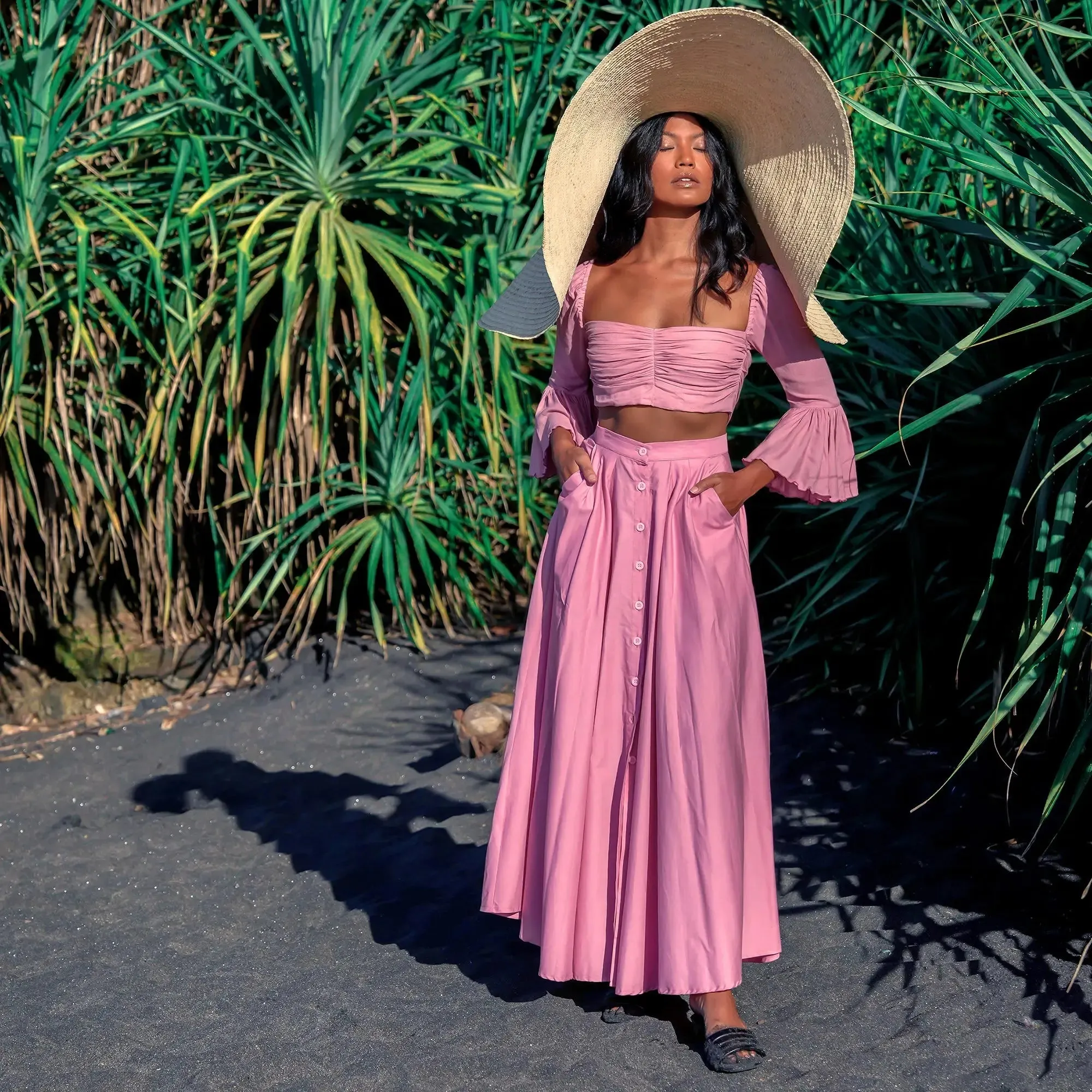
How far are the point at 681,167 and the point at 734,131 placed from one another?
135 mm

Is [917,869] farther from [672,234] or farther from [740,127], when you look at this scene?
[740,127]

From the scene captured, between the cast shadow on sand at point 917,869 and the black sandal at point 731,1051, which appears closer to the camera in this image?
the black sandal at point 731,1051

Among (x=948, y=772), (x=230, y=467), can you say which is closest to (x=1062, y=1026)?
(x=948, y=772)

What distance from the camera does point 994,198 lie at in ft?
15.5

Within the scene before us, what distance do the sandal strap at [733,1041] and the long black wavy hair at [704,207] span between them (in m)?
1.30

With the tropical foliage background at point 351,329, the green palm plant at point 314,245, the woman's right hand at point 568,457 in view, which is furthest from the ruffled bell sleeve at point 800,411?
the green palm plant at point 314,245

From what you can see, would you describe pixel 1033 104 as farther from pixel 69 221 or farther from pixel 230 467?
pixel 69 221

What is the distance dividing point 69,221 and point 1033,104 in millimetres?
3194

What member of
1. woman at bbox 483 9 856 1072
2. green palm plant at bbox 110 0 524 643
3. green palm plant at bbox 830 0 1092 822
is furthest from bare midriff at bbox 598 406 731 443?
green palm plant at bbox 110 0 524 643

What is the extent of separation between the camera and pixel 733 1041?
271 cm

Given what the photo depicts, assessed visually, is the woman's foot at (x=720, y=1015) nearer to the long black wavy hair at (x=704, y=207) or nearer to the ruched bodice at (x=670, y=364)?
the ruched bodice at (x=670, y=364)

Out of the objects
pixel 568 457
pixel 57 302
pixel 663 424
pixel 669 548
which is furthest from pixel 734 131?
pixel 57 302

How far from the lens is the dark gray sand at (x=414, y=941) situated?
110 inches

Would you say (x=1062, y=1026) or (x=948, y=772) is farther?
(x=948, y=772)
